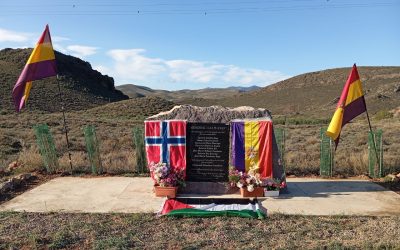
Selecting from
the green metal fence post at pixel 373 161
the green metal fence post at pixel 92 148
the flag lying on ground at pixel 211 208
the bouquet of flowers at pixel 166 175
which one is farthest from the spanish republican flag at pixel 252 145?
the green metal fence post at pixel 92 148

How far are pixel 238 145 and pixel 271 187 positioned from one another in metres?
1.15

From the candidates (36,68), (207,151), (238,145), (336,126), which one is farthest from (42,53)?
(336,126)

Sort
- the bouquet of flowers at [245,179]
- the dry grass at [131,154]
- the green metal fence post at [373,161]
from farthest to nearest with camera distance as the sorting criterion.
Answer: the dry grass at [131,154] → the green metal fence post at [373,161] → the bouquet of flowers at [245,179]

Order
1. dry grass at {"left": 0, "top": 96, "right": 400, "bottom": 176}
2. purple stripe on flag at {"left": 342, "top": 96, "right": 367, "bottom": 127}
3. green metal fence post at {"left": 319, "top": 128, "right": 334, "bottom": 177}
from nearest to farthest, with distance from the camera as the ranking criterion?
purple stripe on flag at {"left": 342, "top": 96, "right": 367, "bottom": 127}, green metal fence post at {"left": 319, "top": 128, "right": 334, "bottom": 177}, dry grass at {"left": 0, "top": 96, "right": 400, "bottom": 176}

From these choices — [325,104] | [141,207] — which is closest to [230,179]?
[141,207]

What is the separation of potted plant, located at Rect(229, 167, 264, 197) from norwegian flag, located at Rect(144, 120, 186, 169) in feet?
3.97

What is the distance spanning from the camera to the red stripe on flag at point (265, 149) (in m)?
10.0

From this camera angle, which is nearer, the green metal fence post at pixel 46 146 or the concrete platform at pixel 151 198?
the concrete platform at pixel 151 198

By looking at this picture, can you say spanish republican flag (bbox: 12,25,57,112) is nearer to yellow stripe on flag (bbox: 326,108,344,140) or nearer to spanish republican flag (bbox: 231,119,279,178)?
spanish republican flag (bbox: 231,119,279,178)

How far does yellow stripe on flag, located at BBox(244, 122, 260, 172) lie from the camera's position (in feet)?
33.2

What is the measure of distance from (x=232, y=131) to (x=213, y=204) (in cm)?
204

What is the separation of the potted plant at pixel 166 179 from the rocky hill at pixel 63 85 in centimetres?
4502

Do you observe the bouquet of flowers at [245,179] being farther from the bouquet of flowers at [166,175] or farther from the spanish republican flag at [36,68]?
the spanish republican flag at [36,68]

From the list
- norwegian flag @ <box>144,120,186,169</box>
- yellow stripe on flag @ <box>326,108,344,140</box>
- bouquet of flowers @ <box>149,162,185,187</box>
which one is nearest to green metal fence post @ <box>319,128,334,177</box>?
yellow stripe on flag @ <box>326,108,344,140</box>
